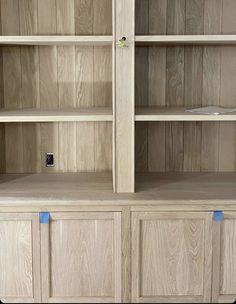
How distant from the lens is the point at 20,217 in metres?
2.64

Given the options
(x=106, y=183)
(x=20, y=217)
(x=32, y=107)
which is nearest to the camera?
(x=20, y=217)

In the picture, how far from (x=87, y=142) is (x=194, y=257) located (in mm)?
988

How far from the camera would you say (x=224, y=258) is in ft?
8.80

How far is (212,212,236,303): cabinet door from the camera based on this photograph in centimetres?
266

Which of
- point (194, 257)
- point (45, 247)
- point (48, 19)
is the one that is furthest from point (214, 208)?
point (48, 19)

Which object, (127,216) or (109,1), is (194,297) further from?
(109,1)

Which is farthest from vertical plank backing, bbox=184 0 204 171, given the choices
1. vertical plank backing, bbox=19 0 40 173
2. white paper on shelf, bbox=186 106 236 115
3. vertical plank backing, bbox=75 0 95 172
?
vertical plank backing, bbox=19 0 40 173

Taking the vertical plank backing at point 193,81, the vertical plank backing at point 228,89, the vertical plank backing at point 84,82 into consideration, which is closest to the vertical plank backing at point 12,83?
the vertical plank backing at point 84,82

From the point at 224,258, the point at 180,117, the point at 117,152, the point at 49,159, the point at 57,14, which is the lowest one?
the point at 224,258

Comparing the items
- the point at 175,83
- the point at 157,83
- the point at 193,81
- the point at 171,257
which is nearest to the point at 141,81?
the point at 157,83

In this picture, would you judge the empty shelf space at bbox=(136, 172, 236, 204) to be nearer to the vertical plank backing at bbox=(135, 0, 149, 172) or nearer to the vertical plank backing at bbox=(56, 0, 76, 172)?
the vertical plank backing at bbox=(135, 0, 149, 172)

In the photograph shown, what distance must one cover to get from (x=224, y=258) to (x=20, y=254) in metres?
1.03

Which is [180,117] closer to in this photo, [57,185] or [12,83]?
[57,185]

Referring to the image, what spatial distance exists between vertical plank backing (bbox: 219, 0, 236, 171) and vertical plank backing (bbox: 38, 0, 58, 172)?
99 cm
